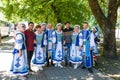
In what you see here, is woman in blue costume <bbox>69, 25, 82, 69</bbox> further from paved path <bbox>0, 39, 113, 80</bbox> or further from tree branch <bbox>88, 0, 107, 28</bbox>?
tree branch <bbox>88, 0, 107, 28</bbox>

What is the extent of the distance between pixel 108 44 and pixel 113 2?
7.98 feet

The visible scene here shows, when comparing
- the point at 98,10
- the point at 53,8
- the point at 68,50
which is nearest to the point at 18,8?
the point at 53,8

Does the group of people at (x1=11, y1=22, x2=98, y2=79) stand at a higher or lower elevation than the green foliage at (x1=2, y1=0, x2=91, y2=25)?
lower

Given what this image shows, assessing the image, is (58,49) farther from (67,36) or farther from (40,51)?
(40,51)

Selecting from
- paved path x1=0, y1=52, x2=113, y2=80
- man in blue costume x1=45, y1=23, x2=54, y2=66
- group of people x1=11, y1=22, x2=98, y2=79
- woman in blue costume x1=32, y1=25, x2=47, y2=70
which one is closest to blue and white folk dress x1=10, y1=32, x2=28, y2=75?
group of people x1=11, y1=22, x2=98, y2=79

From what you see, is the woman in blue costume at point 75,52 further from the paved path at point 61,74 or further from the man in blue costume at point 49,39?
the man in blue costume at point 49,39

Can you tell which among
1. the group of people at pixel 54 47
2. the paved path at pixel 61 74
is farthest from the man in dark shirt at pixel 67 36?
the paved path at pixel 61 74

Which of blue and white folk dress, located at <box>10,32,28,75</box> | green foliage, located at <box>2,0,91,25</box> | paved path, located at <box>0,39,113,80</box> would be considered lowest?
paved path, located at <box>0,39,113,80</box>

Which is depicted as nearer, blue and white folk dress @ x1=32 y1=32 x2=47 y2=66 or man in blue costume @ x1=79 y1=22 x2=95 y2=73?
man in blue costume @ x1=79 y1=22 x2=95 y2=73

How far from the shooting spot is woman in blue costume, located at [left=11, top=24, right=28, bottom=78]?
36.8 feet

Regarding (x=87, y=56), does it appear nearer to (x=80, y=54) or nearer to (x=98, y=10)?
(x=80, y=54)

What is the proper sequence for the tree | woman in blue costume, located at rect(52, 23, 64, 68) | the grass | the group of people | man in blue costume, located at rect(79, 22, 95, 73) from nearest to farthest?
the group of people
the grass
man in blue costume, located at rect(79, 22, 95, 73)
woman in blue costume, located at rect(52, 23, 64, 68)
the tree

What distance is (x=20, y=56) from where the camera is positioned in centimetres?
1143

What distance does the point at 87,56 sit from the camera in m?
13.8
